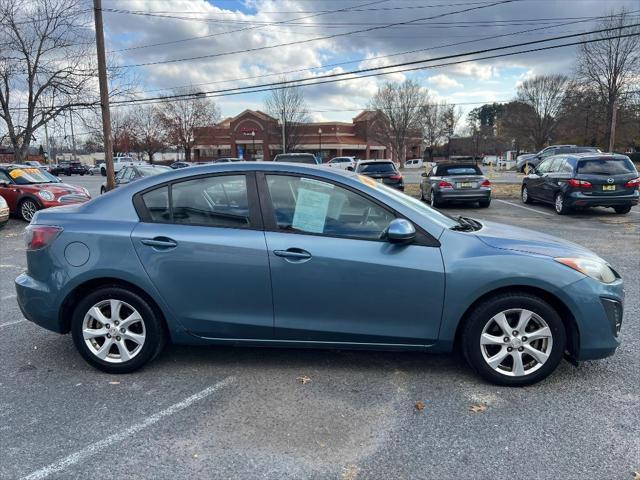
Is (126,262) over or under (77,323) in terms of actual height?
over

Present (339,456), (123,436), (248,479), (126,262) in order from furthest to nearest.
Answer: (126,262) → (123,436) → (339,456) → (248,479)

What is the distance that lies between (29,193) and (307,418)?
12.3 meters

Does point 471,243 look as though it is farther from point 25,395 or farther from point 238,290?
point 25,395

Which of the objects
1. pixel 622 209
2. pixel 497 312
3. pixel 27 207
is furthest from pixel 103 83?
pixel 497 312

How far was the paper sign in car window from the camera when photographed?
11.1 ft

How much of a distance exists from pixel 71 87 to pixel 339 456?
80.4ft

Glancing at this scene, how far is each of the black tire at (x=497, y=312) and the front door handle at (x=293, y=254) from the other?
124 centimetres

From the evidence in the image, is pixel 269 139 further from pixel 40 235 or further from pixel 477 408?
pixel 477 408

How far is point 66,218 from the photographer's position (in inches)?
143

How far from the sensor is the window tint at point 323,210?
11.0ft

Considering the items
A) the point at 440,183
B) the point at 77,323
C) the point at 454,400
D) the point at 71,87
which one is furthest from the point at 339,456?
the point at 71,87

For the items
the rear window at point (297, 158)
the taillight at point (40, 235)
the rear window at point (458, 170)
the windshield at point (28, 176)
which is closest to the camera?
the taillight at point (40, 235)

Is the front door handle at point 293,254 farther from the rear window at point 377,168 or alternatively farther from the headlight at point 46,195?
the rear window at point 377,168

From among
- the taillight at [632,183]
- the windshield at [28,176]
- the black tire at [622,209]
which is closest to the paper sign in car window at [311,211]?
the taillight at [632,183]
